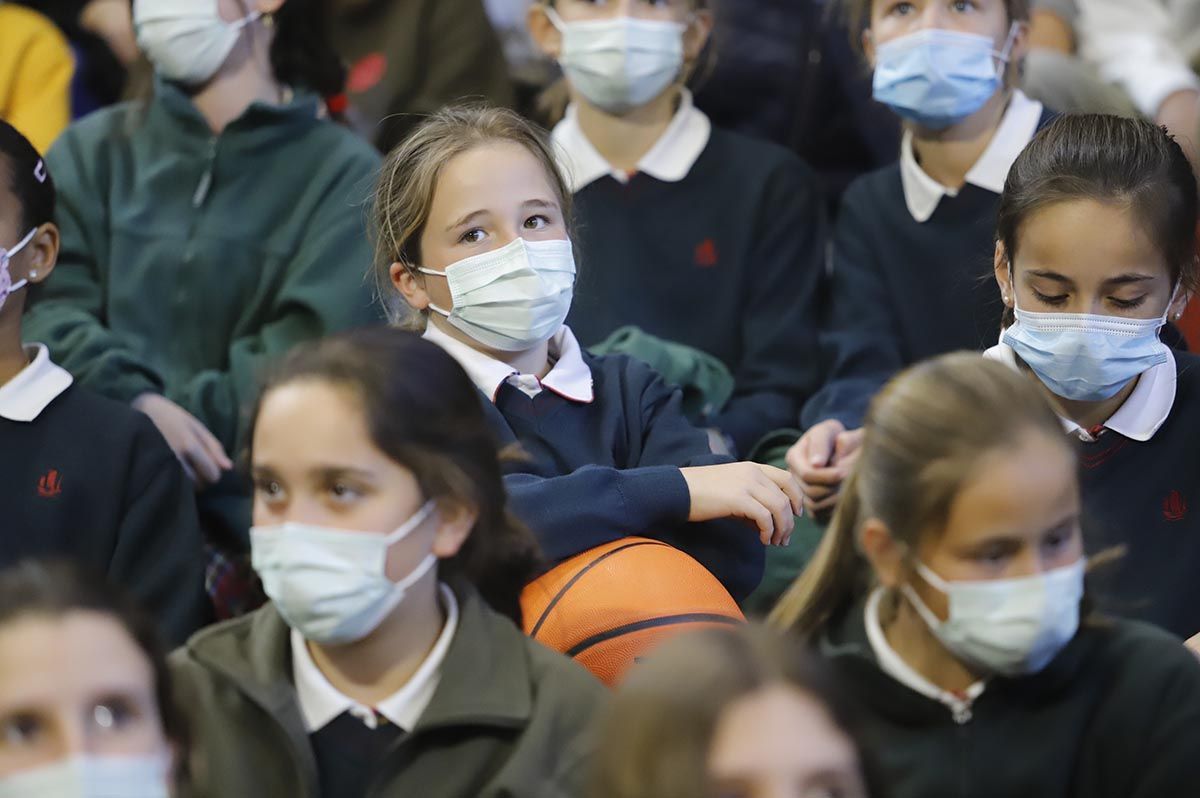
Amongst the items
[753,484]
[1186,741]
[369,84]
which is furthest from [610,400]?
[369,84]

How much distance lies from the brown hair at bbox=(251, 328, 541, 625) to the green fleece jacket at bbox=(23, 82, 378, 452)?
4.07 feet

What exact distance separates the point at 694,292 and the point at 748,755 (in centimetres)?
221

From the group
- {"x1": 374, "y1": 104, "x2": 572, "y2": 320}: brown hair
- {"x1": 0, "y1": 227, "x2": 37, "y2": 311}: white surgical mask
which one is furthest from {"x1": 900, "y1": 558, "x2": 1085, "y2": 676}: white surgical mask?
{"x1": 0, "y1": 227, "x2": 37, "y2": 311}: white surgical mask

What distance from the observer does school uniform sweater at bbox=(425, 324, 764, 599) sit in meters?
2.85

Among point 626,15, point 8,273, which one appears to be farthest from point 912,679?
point 626,15

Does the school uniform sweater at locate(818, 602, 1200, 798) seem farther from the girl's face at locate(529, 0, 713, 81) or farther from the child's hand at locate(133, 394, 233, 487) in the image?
the girl's face at locate(529, 0, 713, 81)

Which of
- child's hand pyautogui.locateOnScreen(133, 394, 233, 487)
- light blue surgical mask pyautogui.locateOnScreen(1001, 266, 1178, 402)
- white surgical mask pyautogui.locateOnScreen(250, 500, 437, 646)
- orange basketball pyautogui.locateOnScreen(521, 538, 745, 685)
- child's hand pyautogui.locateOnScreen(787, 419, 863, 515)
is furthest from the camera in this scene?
child's hand pyautogui.locateOnScreen(133, 394, 233, 487)

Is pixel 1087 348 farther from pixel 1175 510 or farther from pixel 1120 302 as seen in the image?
pixel 1175 510

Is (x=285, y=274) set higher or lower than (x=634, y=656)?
lower

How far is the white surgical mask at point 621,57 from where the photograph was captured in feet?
12.8

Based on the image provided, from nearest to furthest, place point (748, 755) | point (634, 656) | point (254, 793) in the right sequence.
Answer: point (748, 755) < point (254, 793) < point (634, 656)

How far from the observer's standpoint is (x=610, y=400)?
317cm

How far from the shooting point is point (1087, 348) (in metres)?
2.84

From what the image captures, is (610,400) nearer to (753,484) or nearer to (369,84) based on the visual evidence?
(753,484)
